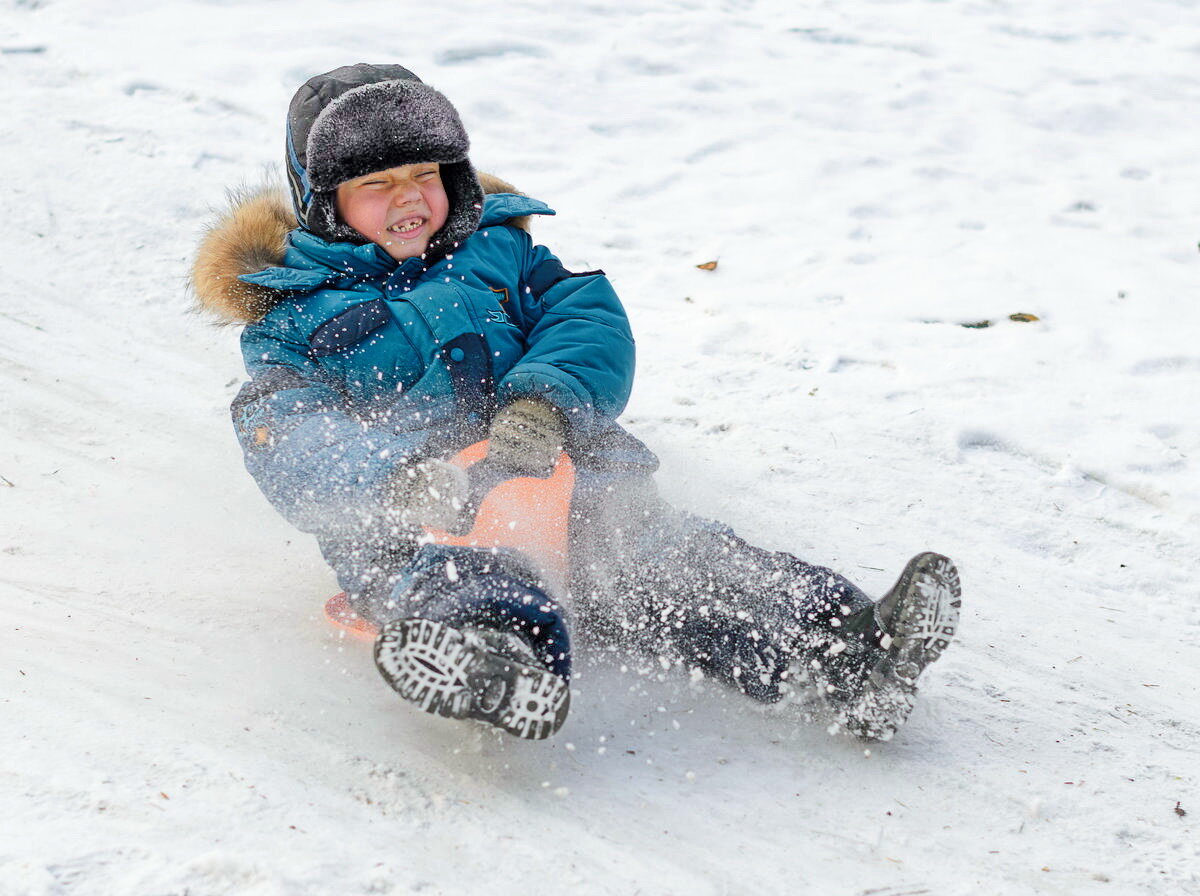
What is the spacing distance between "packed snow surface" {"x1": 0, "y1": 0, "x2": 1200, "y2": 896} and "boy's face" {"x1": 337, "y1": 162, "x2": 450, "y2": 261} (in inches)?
30.2

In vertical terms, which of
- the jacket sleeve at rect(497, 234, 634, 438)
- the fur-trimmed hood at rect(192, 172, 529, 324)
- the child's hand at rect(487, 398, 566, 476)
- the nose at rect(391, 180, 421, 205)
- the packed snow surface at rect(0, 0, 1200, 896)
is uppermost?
the nose at rect(391, 180, 421, 205)

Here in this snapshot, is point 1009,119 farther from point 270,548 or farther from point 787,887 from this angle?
point 787,887

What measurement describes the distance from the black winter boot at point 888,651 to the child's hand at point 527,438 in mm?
622

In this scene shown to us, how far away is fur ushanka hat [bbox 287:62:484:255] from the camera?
2242 millimetres

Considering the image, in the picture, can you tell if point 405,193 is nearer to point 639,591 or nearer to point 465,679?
point 639,591

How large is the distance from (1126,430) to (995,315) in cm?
78

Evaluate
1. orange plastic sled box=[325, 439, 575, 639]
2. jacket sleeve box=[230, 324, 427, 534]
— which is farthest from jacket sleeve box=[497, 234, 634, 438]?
jacket sleeve box=[230, 324, 427, 534]

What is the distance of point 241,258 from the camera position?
2.39m

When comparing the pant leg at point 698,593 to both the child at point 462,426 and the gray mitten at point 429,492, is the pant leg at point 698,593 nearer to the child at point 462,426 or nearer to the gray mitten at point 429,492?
the child at point 462,426

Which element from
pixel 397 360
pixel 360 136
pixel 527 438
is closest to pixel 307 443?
pixel 397 360

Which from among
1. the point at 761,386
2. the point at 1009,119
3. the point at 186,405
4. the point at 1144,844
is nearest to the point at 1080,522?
the point at 761,386

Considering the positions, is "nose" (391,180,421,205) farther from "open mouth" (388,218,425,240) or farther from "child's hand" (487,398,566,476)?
"child's hand" (487,398,566,476)

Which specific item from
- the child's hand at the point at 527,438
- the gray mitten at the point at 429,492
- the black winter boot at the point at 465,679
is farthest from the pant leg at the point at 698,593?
the black winter boot at the point at 465,679

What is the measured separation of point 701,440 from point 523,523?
115 cm
